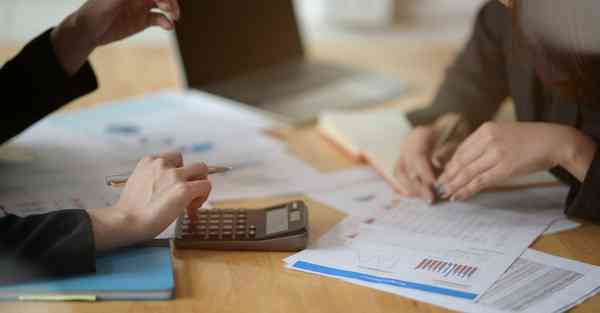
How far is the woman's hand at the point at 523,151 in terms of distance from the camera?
3.03 ft

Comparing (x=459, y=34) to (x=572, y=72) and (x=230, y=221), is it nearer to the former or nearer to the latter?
(x=572, y=72)

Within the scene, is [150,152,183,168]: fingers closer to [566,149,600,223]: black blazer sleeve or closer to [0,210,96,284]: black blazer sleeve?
[0,210,96,284]: black blazer sleeve

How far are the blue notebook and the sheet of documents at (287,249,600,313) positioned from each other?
15cm

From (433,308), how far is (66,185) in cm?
54

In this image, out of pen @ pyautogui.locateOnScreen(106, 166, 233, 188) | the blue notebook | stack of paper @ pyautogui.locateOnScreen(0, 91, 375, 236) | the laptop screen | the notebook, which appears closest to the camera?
the blue notebook

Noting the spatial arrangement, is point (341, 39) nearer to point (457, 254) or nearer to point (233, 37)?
point (233, 37)

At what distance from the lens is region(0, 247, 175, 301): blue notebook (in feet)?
2.45

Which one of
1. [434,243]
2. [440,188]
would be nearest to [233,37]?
[440,188]

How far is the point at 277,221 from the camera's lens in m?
0.91

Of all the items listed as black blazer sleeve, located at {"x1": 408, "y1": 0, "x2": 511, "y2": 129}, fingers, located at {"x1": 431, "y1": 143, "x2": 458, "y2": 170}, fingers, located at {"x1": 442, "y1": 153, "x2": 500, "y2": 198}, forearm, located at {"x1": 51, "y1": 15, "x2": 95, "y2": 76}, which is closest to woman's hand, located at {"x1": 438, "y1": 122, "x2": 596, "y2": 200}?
fingers, located at {"x1": 442, "y1": 153, "x2": 500, "y2": 198}

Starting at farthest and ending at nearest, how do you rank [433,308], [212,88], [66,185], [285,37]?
[285,37] → [212,88] → [66,185] → [433,308]

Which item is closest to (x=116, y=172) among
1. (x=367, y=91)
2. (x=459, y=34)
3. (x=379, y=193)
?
(x=379, y=193)

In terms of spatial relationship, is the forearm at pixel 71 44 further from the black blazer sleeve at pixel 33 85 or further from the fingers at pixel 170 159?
the fingers at pixel 170 159

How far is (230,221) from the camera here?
90 cm
